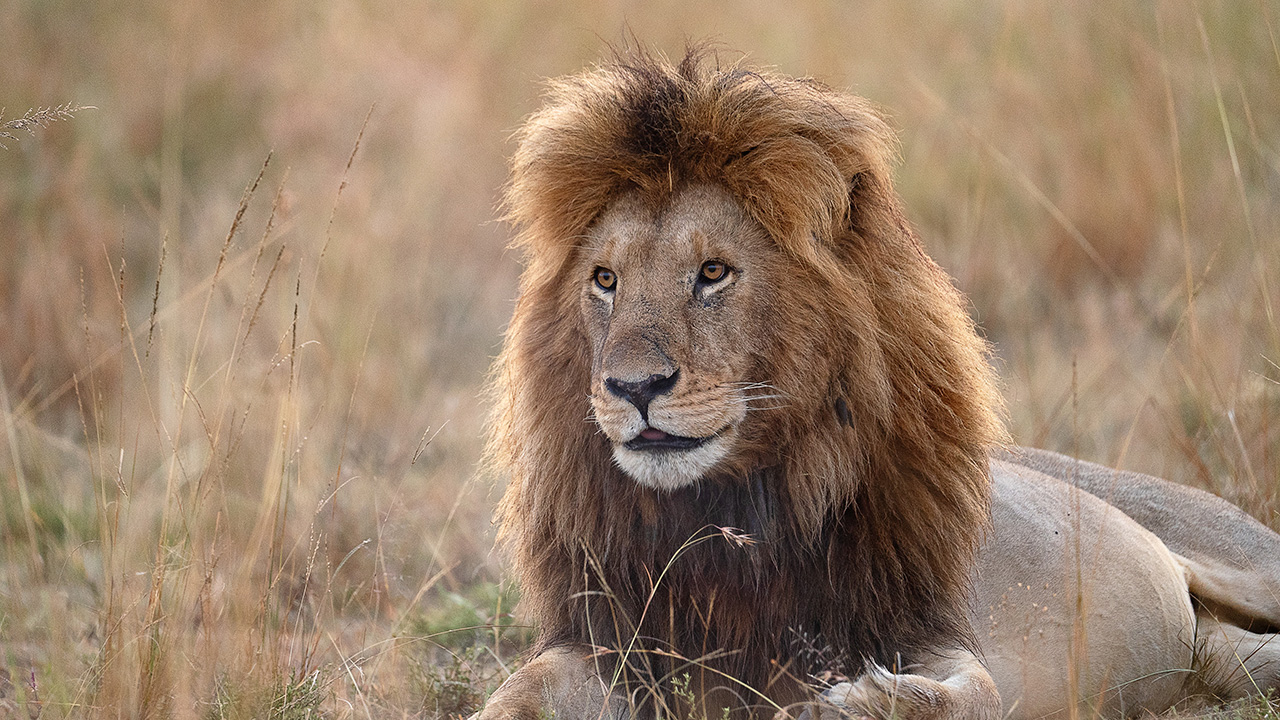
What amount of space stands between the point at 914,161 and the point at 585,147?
659 centimetres

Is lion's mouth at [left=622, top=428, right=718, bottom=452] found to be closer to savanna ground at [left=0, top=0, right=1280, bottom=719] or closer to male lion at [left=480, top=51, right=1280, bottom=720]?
male lion at [left=480, top=51, right=1280, bottom=720]

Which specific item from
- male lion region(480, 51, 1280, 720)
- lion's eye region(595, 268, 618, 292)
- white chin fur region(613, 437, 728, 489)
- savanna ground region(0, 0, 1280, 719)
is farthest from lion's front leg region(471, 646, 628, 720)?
lion's eye region(595, 268, 618, 292)

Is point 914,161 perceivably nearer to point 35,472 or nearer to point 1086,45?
point 1086,45

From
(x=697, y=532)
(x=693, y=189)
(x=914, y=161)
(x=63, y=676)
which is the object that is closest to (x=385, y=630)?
(x=63, y=676)

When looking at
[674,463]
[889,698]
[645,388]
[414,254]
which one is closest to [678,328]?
[645,388]

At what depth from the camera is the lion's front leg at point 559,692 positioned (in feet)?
9.91

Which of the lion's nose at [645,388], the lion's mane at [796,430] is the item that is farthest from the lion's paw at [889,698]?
the lion's nose at [645,388]

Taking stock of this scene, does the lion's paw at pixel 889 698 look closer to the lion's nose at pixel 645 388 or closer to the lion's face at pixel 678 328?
the lion's face at pixel 678 328

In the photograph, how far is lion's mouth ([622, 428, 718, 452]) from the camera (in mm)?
2883

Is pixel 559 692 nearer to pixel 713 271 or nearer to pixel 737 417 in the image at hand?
pixel 737 417

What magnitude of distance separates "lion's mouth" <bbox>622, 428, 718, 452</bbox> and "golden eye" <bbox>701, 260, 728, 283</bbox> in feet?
1.25

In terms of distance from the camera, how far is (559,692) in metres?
3.16

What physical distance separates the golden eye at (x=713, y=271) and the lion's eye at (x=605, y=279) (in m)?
0.23

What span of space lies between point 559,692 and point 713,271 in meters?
1.09
